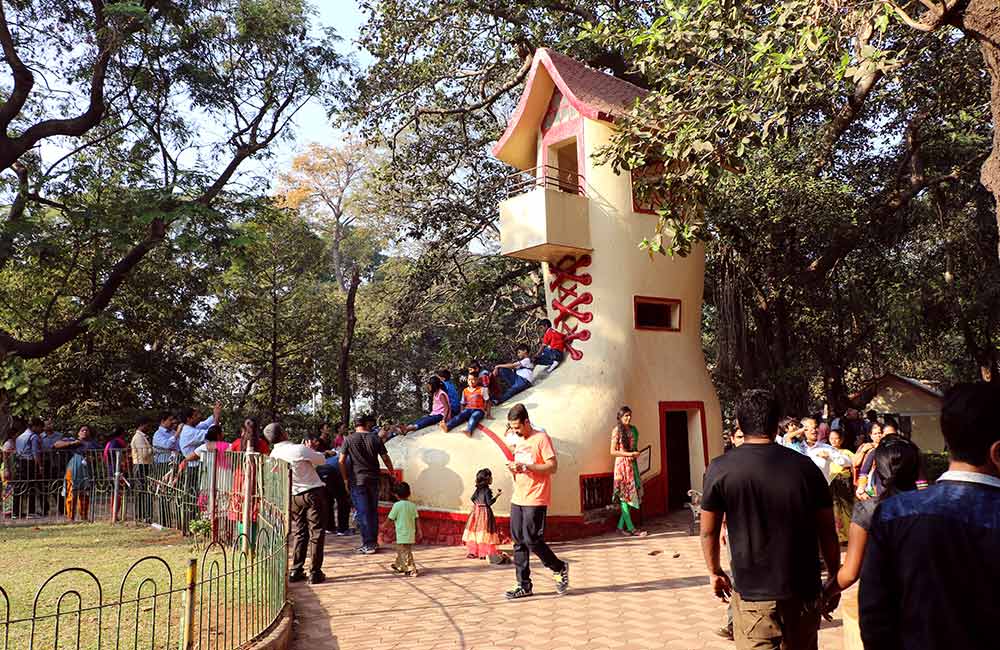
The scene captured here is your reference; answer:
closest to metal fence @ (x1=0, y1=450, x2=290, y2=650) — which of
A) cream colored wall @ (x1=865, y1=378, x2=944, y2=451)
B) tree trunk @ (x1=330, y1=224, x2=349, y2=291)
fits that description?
tree trunk @ (x1=330, y1=224, x2=349, y2=291)

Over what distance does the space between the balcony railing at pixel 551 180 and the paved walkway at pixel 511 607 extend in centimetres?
621

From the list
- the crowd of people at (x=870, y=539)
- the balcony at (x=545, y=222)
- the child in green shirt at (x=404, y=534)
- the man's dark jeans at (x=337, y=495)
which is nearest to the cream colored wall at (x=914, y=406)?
the balcony at (x=545, y=222)

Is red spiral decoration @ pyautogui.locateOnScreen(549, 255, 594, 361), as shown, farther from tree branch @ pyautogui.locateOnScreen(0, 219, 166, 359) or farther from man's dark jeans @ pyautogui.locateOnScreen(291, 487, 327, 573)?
tree branch @ pyautogui.locateOnScreen(0, 219, 166, 359)

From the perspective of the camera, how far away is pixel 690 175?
8969 mm

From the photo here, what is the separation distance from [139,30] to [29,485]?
918 centimetres

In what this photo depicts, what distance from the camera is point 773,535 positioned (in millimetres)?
3621

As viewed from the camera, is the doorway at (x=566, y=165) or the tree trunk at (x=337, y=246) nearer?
the doorway at (x=566, y=165)

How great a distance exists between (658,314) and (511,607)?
23.3 ft

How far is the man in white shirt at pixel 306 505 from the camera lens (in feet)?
27.4

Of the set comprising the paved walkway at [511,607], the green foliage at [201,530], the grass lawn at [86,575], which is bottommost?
the paved walkway at [511,607]

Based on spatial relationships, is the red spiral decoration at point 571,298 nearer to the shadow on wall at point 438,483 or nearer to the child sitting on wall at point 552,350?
the child sitting on wall at point 552,350

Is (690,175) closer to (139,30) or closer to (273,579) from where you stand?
(273,579)

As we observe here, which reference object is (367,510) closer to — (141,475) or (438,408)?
(438,408)

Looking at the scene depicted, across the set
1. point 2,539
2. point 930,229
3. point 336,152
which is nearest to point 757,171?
point 930,229
